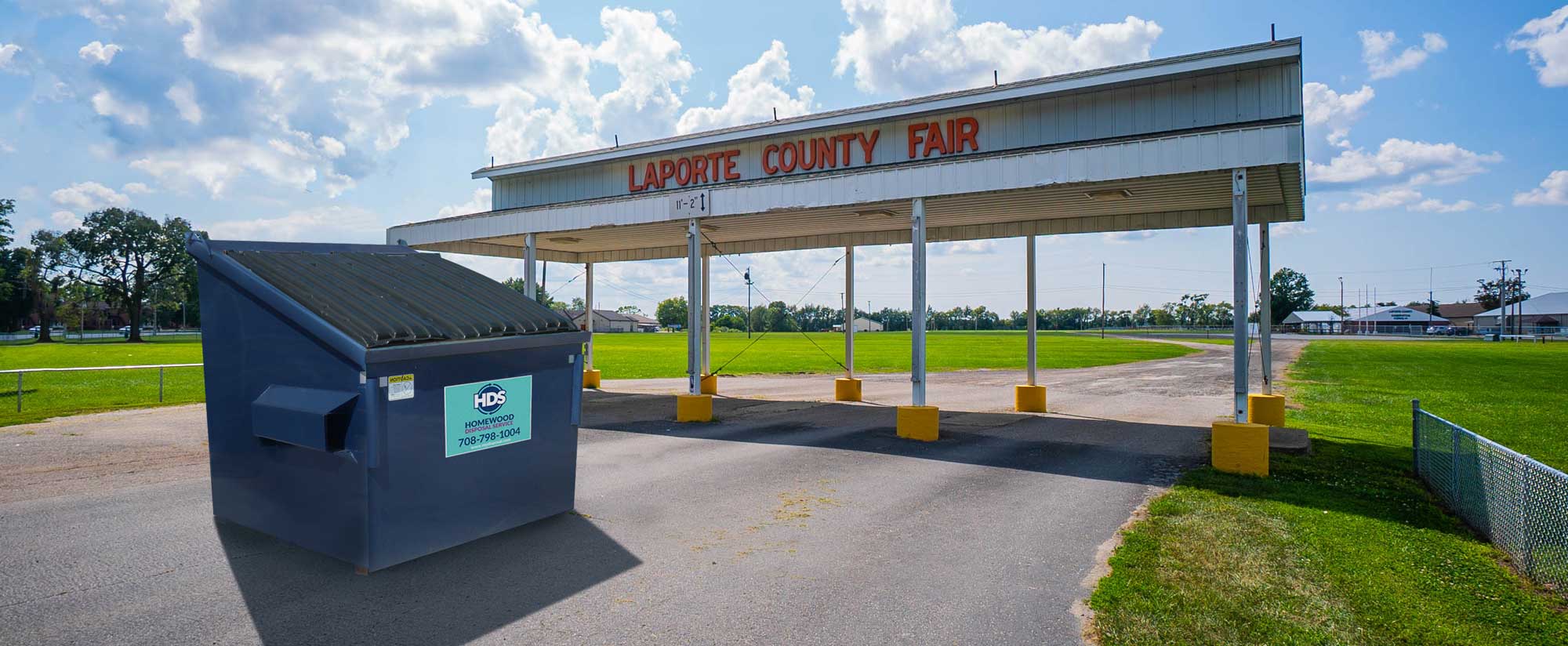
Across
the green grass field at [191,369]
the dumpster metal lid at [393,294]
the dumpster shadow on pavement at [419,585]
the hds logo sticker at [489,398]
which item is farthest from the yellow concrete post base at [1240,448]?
the green grass field at [191,369]

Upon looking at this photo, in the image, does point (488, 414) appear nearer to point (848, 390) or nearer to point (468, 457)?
point (468, 457)

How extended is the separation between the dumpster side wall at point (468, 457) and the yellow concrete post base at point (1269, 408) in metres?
11.8

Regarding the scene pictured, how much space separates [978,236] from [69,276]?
8828 cm

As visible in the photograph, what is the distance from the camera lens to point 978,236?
52.4 ft

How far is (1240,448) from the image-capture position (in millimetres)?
8609

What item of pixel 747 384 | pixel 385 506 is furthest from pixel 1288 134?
pixel 747 384

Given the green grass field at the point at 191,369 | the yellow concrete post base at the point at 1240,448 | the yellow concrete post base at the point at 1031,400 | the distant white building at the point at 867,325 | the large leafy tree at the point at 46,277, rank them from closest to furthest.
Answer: the yellow concrete post base at the point at 1240,448
the yellow concrete post base at the point at 1031,400
the green grass field at the point at 191,369
the large leafy tree at the point at 46,277
the distant white building at the point at 867,325

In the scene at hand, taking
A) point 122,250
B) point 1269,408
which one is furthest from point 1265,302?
point 122,250

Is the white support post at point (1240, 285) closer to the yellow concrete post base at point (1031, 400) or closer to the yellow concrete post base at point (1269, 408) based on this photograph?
the yellow concrete post base at point (1269, 408)

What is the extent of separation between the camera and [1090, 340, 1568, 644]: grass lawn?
4203 millimetres

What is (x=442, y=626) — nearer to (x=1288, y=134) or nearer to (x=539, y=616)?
(x=539, y=616)

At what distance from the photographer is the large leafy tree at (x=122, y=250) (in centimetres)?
6762

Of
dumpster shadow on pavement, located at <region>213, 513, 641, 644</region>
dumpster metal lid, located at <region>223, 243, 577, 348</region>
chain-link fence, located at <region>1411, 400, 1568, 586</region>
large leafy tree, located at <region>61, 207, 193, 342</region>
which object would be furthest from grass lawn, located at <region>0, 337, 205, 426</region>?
large leafy tree, located at <region>61, 207, 193, 342</region>

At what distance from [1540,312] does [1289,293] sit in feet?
108
